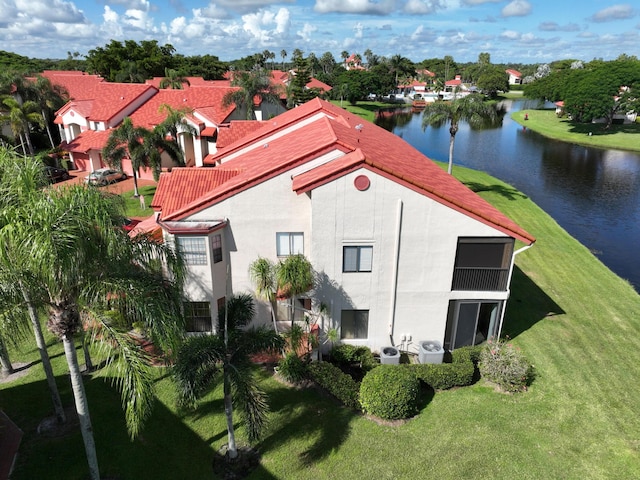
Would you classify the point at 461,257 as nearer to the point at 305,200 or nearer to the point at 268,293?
the point at 305,200

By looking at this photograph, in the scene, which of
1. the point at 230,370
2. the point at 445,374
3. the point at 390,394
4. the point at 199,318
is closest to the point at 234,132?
the point at 199,318

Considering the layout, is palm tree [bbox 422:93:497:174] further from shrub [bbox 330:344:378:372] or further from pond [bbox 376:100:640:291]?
shrub [bbox 330:344:378:372]

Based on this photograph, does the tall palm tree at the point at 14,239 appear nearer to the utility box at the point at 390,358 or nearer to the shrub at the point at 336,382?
the shrub at the point at 336,382

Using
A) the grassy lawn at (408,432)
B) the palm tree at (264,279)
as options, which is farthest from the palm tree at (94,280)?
the palm tree at (264,279)

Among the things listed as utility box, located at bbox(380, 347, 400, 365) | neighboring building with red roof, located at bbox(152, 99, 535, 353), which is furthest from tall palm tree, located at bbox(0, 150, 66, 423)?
utility box, located at bbox(380, 347, 400, 365)

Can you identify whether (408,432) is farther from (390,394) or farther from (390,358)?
(390,358)

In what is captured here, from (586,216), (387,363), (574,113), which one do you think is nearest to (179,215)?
(387,363)
